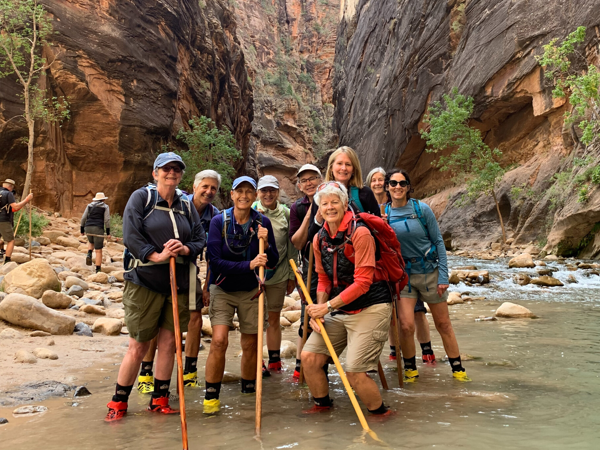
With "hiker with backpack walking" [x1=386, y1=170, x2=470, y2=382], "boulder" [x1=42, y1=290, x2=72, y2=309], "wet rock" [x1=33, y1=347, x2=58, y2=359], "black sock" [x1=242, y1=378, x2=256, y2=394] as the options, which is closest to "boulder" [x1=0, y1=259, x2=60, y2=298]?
"boulder" [x1=42, y1=290, x2=72, y2=309]

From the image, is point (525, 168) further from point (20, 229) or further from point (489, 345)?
point (20, 229)

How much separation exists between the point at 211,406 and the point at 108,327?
130 inches

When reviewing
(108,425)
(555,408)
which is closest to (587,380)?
(555,408)

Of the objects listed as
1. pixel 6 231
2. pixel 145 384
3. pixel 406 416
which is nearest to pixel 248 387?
pixel 145 384

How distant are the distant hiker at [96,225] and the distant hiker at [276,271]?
764 centimetres

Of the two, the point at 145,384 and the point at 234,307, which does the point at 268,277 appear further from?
the point at 145,384

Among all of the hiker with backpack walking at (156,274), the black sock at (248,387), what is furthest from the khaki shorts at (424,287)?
the hiker with backpack walking at (156,274)

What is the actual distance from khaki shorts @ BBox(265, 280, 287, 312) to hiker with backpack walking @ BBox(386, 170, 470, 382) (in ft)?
4.00

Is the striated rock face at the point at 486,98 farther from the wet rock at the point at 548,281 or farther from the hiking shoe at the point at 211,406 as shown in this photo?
the hiking shoe at the point at 211,406

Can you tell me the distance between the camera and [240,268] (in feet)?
12.5

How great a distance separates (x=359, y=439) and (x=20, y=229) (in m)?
13.5

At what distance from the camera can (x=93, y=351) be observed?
5254 mm

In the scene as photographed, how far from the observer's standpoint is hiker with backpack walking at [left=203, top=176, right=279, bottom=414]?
385 centimetres

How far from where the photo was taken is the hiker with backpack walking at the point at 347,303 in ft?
10.5
